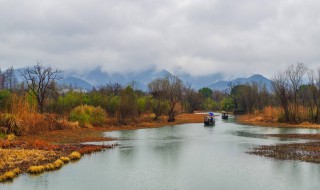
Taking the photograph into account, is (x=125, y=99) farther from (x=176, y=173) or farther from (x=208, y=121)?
(x=176, y=173)

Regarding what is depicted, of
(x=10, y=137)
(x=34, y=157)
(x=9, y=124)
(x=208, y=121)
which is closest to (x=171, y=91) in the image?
(x=208, y=121)

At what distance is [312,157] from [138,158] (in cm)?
1118

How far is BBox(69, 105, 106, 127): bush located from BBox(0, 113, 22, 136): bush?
14635 millimetres

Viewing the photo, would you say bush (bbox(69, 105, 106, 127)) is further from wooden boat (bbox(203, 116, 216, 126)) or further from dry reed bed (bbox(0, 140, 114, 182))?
dry reed bed (bbox(0, 140, 114, 182))

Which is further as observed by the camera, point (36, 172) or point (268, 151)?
point (268, 151)

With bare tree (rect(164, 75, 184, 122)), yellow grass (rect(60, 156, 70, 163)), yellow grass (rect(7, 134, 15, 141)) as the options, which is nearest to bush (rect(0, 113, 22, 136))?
yellow grass (rect(7, 134, 15, 141))

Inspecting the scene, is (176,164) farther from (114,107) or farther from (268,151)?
(114,107)

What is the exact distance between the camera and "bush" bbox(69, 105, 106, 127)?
4841 centimetres

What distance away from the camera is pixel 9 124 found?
32.9m

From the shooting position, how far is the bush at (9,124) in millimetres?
32312

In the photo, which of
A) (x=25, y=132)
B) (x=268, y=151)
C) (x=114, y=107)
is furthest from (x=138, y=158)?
(x=114, y=107)

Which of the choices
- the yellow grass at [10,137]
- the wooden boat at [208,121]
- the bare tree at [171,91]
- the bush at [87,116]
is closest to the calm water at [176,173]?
the yellow grass at [10,137]

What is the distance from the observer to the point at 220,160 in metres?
22.9

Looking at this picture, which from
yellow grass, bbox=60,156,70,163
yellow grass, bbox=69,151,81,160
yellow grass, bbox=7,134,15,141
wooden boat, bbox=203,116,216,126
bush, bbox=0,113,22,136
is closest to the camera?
yellow grass, bbox=60,156,70,163
